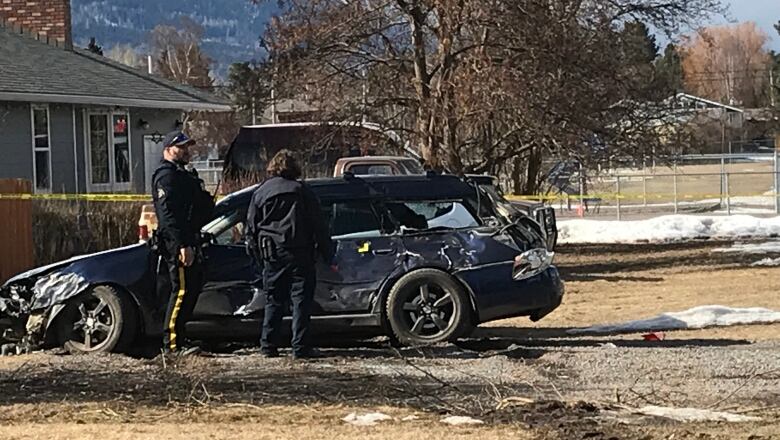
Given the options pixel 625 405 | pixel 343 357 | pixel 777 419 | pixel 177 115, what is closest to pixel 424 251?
pixel 343 357

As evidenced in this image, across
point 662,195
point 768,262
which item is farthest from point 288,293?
point 662,195

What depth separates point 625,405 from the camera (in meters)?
7.63

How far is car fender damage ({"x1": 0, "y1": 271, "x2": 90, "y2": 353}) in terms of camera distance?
1020cm

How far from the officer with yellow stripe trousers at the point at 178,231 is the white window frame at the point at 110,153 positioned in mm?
13655

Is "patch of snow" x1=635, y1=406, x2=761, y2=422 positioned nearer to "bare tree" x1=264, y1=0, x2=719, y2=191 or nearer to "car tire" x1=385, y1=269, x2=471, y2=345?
"car tire" x1=385, y1=269, x2=471, y2=345

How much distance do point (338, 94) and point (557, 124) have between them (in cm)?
387

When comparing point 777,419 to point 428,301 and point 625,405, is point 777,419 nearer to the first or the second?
point 625,405

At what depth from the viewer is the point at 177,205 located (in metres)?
9.86

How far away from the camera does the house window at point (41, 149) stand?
2191 cm

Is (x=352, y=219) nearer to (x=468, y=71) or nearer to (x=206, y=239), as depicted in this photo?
(x=206, y=239)

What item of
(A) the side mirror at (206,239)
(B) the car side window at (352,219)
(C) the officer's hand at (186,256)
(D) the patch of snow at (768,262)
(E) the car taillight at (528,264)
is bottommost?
(D) the patch of snow at (768,262)

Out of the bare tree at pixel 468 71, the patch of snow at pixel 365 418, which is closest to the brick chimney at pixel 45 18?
the bare tree at pixel 468 71

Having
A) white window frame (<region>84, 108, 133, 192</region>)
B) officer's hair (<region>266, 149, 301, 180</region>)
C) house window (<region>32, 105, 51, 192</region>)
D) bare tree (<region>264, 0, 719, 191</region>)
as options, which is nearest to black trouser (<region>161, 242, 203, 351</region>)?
officer's hair (<region>266, 149, 301, 180</region>)

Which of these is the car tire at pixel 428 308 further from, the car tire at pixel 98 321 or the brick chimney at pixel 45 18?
the brick chimney at pixel 45 18
